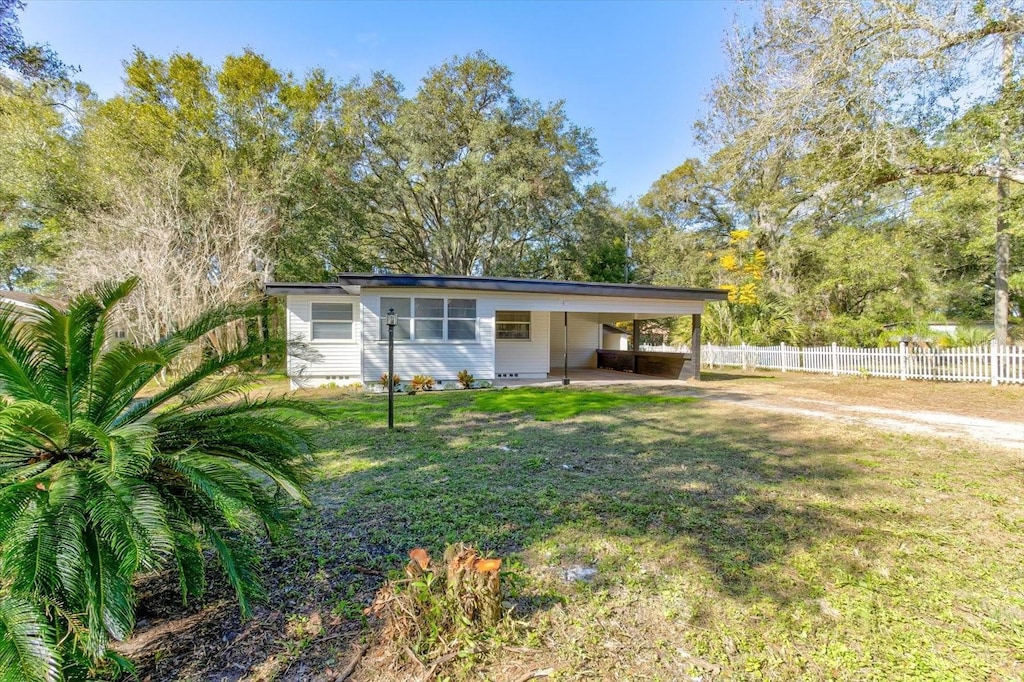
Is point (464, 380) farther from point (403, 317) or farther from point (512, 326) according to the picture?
point (512, 326)

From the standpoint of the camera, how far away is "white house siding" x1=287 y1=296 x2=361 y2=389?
11867 millimetres

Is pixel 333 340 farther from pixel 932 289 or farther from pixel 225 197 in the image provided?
pixel 932 289

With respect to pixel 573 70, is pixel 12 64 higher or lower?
lower

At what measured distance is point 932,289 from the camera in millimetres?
18531

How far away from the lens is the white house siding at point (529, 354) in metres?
14.5

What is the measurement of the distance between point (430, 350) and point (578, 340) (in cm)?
908

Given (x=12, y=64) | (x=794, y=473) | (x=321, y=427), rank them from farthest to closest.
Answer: (x=12, y=64), (x=321, y=427), (x=794, y=473)

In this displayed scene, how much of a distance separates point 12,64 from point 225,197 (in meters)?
7.81

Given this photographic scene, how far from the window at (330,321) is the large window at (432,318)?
1.54 meters

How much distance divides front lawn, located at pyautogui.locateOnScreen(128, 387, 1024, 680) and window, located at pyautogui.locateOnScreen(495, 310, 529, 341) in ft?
29.5

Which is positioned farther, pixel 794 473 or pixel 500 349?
pixel 500 349

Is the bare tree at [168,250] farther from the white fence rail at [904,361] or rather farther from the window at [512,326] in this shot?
the white fence rail at [904,361]

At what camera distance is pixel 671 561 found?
9.36 feet

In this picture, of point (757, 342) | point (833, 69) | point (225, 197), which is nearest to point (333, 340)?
point (225, 197)
